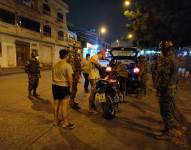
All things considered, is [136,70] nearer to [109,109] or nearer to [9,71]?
[109,109]

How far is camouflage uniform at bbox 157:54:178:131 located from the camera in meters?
5.39

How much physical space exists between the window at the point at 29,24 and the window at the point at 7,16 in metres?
1.41

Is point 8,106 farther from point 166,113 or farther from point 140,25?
point 140,25

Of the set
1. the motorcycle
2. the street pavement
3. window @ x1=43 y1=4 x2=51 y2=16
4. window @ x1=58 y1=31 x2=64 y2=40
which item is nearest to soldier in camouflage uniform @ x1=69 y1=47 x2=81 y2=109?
the street pavement

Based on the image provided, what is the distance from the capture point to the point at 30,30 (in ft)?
103

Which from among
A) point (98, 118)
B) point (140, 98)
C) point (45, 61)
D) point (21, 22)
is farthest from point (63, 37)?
point (98, 118)

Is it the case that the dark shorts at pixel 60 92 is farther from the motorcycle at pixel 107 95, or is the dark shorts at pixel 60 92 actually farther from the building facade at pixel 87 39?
the building facade at pixel 87 39

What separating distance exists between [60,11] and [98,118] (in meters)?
38.1

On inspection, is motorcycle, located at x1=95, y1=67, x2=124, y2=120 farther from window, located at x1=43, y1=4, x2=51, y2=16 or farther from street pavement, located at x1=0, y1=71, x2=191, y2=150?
window, located at x1=43, y1=4, x2=51, y2=16

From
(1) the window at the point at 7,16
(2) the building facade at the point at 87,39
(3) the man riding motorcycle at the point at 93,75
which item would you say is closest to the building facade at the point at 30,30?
(1) the window at the point at 7,16

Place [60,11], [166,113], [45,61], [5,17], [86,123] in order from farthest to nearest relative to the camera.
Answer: [60,11] < [45,61] < [5,17] < [86,123] < [166,113]

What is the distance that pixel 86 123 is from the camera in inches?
252

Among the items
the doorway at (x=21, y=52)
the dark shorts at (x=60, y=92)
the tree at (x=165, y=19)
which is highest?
the tree at (x=165, y=19)

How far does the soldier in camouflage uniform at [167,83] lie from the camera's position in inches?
212
